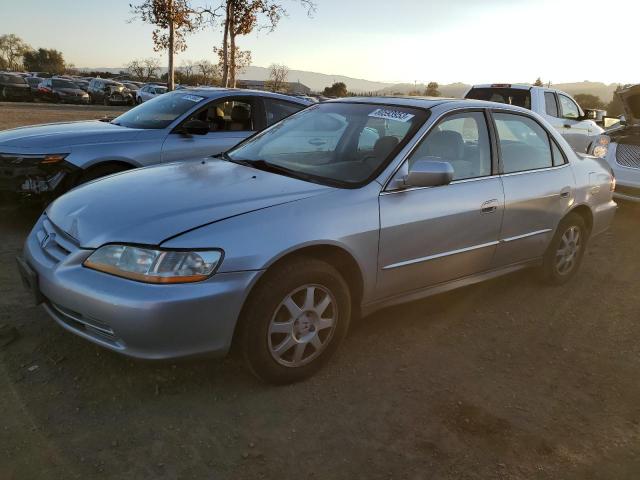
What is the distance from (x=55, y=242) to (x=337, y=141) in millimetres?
1961

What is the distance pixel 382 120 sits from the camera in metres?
3.71

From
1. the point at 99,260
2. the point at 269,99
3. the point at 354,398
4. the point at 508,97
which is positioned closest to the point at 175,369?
the point at 99,260

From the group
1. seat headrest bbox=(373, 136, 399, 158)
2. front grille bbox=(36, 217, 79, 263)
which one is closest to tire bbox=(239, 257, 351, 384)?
seat headrest bbox=(373, 136, 399, 158)

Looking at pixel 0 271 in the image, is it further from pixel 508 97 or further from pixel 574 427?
pixel 508 97

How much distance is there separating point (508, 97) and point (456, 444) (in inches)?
324

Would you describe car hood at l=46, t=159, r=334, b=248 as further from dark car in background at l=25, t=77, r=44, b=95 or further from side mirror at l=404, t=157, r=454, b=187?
dark car in background at l=25, t=77, r=44, b=95

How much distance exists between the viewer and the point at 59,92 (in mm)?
30906

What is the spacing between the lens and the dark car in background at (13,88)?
95.2ft

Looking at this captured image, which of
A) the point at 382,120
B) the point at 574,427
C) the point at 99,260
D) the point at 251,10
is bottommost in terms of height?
the point at 574,427

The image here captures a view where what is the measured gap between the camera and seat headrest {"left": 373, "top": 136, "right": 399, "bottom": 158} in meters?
3.41

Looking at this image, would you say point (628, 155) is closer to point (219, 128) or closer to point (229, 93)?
point (229, 93)

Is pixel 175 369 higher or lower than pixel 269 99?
lower

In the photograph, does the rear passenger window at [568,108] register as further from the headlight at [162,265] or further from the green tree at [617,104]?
the headlight at [162,265]

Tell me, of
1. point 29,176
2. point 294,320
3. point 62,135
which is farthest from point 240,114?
point 294,320
